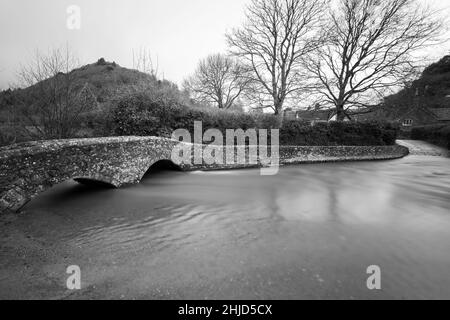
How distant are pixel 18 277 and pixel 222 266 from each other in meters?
2.21

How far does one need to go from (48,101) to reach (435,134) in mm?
29443

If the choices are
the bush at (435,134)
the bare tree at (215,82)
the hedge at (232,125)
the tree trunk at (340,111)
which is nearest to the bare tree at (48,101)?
the hedge at (232,125)

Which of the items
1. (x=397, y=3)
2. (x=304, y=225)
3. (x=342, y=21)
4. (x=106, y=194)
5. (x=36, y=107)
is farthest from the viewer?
(x=342, y=21)

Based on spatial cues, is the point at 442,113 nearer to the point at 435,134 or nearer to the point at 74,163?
the point at 435,134

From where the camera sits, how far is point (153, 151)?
614 centimetres

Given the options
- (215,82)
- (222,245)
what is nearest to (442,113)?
(215,82)

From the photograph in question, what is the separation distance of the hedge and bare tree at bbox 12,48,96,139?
1699 mm

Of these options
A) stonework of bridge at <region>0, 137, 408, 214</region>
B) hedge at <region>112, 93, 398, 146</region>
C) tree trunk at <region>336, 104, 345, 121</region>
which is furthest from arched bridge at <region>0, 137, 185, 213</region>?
tree trunk at <region>336, 104, 345, 121</region>

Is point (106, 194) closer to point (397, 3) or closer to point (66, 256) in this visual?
point (66, 256)

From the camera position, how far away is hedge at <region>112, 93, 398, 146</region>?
7.87m

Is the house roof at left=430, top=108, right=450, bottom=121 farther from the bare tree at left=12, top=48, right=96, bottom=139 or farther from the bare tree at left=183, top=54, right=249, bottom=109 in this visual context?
the bare tree at left=12, top=48, right=96, bottom=139

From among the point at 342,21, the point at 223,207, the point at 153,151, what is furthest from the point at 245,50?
the point at 223,207

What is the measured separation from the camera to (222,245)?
2.99 meters
